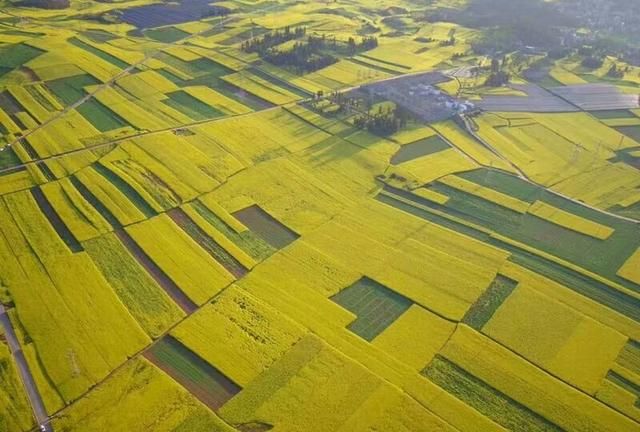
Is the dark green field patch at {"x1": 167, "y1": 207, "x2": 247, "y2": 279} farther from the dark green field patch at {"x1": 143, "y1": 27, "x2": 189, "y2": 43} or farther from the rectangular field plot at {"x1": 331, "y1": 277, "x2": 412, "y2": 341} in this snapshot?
the dark green field patch at {"x1": 143, "y1": 27, "x2": 189, "y2": 43}

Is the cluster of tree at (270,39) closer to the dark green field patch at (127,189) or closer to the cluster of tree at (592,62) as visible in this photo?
the dark green field patch at (127,189)

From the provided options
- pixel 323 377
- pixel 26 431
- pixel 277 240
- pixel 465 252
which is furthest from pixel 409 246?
pixel 26 431

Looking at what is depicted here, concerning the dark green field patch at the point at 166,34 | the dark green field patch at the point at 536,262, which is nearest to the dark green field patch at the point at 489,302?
the dark green field patch at the point at 536,262

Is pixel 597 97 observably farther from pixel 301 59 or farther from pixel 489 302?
pixel 489 302

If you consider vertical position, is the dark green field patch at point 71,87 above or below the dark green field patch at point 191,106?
above

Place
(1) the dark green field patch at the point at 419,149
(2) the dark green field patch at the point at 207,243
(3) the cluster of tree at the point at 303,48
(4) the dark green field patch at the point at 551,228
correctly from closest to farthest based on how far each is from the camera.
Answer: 1. (2) the dark green field patch at the point at 207,243
2. (4) the dark green field patch at the point at 551,228
3. (1) the dark green field patch at the point at 419,149
4. (3) the cluster of tree at the point at 303,48

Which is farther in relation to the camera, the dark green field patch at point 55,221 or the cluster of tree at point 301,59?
the cluster of tree at point 301,59
